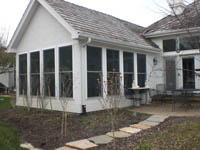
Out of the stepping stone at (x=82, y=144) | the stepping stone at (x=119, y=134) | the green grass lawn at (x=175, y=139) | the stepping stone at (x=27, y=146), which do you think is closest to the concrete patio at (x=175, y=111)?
the green grass lawn at (x=175, y=139)

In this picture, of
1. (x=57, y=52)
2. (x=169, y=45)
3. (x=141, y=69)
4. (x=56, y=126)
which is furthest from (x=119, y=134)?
(x=169, y=45)

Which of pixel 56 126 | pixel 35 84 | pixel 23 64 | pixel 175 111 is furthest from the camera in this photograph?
pixel 23 64

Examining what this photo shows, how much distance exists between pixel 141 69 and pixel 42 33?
520 centimetres

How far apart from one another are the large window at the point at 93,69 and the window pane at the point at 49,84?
1.71m

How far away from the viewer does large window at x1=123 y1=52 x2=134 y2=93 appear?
971cm

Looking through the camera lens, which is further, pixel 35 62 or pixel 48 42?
pixel 35 62

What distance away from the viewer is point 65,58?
8297 mm

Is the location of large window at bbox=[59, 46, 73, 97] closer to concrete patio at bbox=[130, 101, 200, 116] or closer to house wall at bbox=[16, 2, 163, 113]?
house wall at bbox=[16, 2, 163, 113]

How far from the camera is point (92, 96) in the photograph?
811cm

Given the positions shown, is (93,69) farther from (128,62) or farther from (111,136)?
(111,136)

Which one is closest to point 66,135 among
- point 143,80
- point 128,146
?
point 128,146

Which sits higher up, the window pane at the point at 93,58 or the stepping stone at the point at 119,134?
the window pane at the point at 93,58

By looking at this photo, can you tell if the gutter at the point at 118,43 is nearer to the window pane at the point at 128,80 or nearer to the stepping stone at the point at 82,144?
the window pane at the point at 128,80

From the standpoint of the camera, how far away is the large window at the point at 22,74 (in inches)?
405
